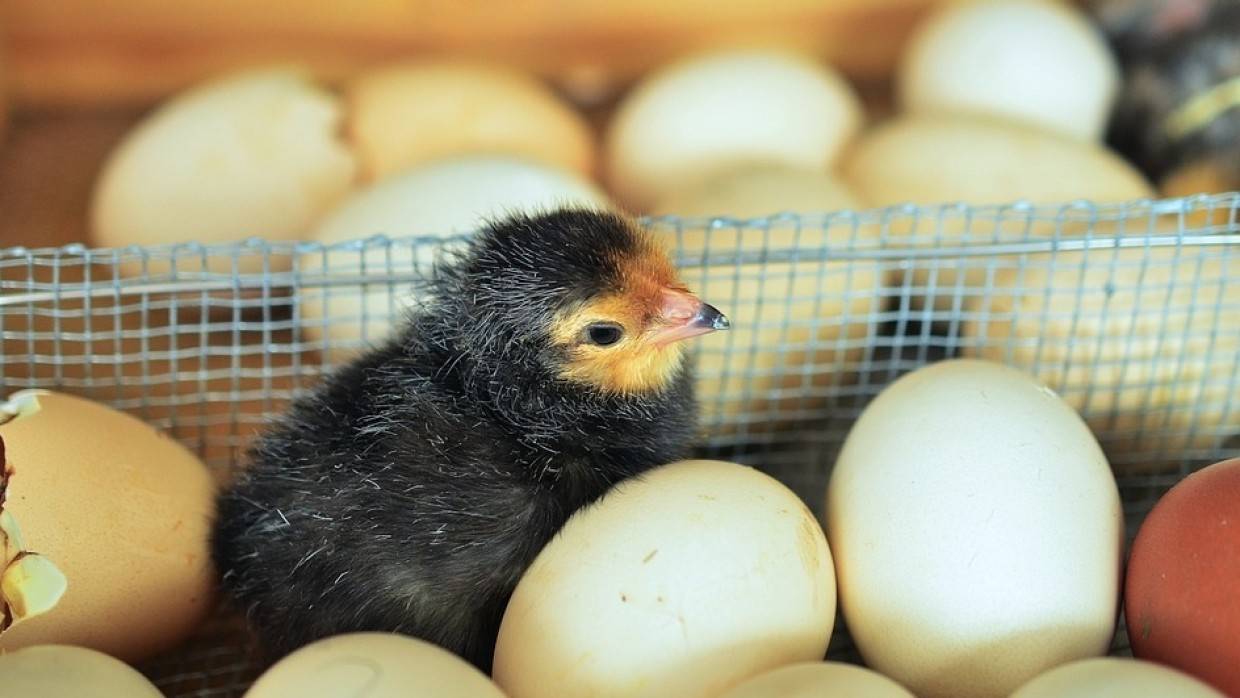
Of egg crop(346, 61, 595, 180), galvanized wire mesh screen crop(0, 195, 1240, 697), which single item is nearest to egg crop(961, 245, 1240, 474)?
galvanized wire mesh screen crop(0, 195, 1240, 697)

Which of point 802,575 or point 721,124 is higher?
point 721,124

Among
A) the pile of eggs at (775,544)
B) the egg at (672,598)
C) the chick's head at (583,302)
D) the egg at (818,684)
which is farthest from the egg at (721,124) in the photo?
the egg at (818,684)

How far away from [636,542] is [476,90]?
85cm

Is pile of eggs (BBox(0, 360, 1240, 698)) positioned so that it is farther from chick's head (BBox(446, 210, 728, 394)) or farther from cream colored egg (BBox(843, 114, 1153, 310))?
cream colored egg (BBox(843, 114, 1153, 310))

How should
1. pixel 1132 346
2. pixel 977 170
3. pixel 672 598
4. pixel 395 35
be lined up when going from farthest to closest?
1. pixel 395 35
2. pixel 977 170
3. pixel 1132 346
4. pixel 672 598

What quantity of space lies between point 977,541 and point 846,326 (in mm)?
381

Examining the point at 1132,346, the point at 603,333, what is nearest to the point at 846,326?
the point at 1132,346

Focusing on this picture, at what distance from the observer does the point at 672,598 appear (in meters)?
0.83

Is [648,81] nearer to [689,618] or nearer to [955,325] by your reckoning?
[955,325]

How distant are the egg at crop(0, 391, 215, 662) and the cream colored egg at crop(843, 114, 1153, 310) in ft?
2.53

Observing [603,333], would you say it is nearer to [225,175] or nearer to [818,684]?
[818,684]

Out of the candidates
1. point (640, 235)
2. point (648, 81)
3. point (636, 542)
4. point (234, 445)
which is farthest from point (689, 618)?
point (648, 81)

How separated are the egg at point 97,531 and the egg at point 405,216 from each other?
0.25 metres

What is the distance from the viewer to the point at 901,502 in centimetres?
88
